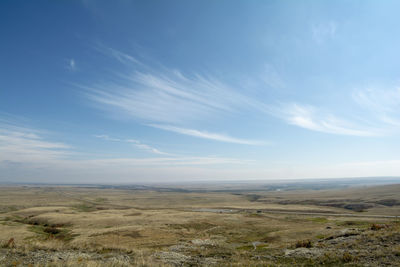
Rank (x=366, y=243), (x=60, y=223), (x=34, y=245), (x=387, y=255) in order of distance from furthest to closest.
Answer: (x=60, y=223) → (x=34, y=245) → (x=366, y=243) → (x=387, y=255)

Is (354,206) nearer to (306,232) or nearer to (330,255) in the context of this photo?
(306,232)

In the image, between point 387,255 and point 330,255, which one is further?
point 330,255

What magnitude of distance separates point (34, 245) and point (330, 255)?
2913cm

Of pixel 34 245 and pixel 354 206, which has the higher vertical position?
pixel 34 245

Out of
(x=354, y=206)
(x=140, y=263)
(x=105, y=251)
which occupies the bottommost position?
(x=354, y=206)

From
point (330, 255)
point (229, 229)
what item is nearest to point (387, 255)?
point (330, 255)

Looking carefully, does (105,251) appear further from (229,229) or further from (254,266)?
(229,229)

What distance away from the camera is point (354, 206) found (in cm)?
10812

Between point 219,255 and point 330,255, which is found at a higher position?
point 330,255

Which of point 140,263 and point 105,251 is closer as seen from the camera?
point 140,263

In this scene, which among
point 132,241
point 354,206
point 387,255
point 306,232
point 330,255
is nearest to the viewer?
point 387,255

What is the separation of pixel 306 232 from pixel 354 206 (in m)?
84.5

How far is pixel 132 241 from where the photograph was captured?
128ft

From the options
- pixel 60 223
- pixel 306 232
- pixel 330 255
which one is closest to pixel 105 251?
pixel 330 255
